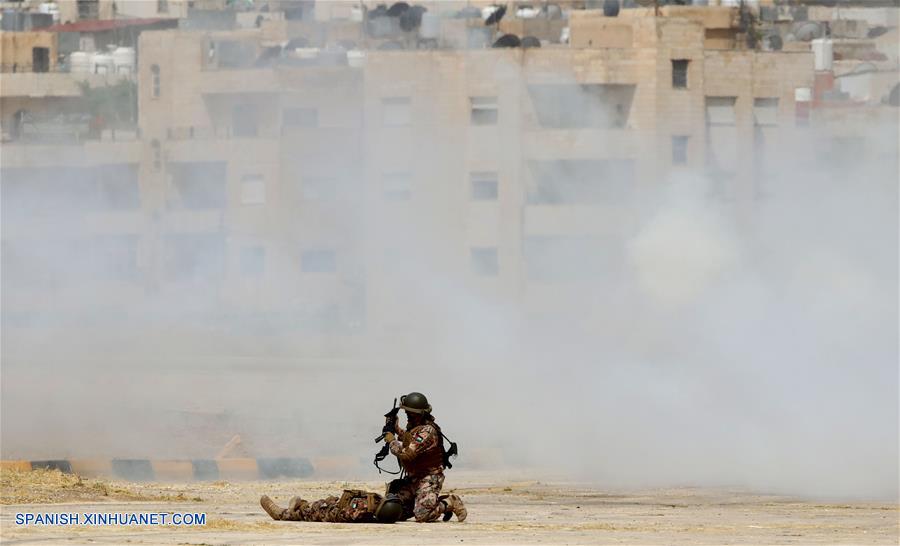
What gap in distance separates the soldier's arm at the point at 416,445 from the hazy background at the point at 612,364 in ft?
18.8

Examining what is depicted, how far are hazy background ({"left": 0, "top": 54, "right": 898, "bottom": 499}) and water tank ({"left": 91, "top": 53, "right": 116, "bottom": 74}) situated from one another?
12.3 m

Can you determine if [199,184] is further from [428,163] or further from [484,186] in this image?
[484,186]

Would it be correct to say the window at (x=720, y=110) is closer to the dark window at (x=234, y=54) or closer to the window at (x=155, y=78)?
the dark window at (x=234, y=54)

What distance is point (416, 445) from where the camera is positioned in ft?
49.9

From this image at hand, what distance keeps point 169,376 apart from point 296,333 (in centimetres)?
699

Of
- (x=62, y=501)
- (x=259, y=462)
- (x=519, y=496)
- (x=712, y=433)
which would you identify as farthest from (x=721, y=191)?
(x=62, y=501)

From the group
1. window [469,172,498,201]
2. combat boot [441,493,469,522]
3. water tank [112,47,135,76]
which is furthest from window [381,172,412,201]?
combat boot [441,493,469,522]

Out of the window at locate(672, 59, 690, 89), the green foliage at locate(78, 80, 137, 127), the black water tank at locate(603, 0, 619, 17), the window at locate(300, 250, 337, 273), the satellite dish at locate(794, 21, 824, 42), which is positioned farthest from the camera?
the satellite dish at locate(794, 21, 824, 42)

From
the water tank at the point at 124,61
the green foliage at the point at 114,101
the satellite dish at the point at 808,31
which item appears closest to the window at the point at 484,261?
the green foliage at the point at 114,101

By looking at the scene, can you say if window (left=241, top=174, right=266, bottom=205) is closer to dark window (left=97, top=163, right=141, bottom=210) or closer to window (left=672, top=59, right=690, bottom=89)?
dark window (left=97, top=163, right=141, bottom=210)

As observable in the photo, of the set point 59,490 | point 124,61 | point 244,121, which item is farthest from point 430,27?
point 59,490

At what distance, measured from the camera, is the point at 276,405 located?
32.3 m

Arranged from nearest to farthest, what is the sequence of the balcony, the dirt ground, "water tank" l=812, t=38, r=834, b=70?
the dirt ground
"water tank" l=812, t=38, r=834, b=70
the balcony

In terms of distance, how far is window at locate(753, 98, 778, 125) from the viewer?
45.7 meters
